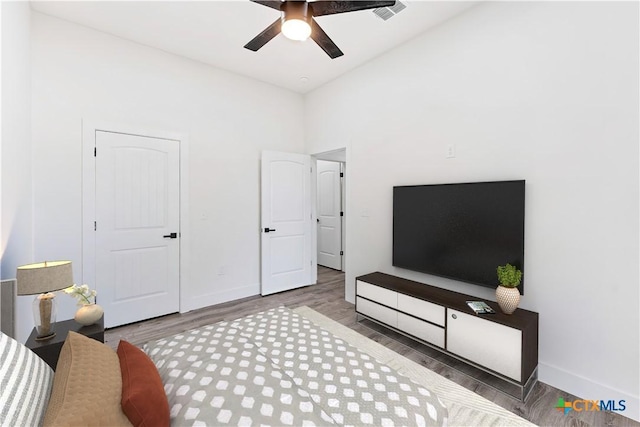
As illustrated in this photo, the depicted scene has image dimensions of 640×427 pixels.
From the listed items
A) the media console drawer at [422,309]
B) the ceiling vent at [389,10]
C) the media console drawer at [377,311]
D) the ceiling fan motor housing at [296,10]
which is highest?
the ceiling vent at [389,10]

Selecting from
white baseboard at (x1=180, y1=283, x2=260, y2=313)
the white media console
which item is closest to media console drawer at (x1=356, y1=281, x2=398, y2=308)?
the white media console

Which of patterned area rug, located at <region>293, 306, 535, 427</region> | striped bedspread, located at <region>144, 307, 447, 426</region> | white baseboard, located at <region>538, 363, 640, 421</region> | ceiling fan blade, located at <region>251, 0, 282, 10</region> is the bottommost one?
patterned area rug, located at <region>293, 306, 535, 427</region>

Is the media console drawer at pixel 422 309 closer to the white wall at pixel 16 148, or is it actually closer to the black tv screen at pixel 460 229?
the black tv screen at pixel 460 229

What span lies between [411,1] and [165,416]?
10.4 feet

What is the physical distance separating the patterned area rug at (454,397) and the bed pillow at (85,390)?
176 cm

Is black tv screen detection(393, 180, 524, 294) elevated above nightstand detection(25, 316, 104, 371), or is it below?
above

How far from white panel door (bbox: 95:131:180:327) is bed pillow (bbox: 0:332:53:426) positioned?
223 centimetres

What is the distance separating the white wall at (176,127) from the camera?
2.60 meters

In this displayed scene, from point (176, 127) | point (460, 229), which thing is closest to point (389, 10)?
point (460, 229)

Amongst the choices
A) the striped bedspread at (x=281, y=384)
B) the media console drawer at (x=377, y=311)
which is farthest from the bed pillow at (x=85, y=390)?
the media console drawer at (x=377, y=311)

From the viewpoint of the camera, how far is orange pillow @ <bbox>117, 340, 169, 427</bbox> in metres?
0.88

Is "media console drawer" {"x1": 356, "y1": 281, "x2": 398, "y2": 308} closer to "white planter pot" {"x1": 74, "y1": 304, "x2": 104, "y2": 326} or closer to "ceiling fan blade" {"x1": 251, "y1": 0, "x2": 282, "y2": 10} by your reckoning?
"white planter pot" {"x1": 74, "y1": 304, "x2": 104, "y2": 326}

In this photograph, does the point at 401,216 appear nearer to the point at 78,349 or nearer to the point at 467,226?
the point at 467,226

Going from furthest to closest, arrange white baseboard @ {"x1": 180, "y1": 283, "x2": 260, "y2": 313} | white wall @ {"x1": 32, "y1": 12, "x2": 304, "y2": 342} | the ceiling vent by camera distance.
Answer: white baseboard @ {"x1": 180, "y1": 283, "x2": 260, "y2": 313} < white wall @ {"x1": 32, "y1": 12, "x2": 304, "y2": 342} < the ceiling vent
